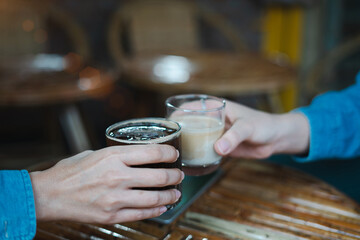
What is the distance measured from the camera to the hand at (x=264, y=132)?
0.84 meters

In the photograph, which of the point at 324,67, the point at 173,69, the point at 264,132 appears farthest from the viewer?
the point at 324,67

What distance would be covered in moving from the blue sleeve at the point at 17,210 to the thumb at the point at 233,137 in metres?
0.36

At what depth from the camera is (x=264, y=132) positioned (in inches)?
34.6

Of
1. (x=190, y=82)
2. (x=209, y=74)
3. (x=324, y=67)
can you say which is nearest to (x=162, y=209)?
(x=190, y=82)

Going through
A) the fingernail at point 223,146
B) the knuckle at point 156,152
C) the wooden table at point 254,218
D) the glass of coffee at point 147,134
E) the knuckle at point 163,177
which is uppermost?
the glass of coffee at point 147,134

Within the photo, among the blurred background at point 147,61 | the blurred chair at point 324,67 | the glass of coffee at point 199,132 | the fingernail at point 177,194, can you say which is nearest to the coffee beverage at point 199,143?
the glass of coffee at point 199,132

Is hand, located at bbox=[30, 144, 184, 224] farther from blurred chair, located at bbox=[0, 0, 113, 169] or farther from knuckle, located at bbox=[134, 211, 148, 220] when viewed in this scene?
blurred chair, located at bbox=[0, 0, 113, 169]

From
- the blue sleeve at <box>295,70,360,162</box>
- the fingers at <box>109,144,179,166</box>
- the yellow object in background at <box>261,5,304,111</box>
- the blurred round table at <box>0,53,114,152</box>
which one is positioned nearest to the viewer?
the fingers at <box>109,144,179,166</box>

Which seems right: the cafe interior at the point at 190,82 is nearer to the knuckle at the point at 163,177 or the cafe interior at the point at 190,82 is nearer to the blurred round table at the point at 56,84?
the blurred round table at the point at 56,84

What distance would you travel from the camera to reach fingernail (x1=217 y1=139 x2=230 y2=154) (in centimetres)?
76

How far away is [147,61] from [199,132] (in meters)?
1.30

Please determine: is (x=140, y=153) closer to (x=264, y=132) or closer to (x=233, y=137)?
(x=233, y=137)

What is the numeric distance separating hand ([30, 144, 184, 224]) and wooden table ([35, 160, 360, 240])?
0.37 feet

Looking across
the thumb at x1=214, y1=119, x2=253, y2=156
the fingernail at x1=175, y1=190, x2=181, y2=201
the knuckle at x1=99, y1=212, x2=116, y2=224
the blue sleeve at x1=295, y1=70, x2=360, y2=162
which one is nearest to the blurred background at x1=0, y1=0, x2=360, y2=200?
the blue sleeve at x1=295, y1=70, x2=360, y2=162
